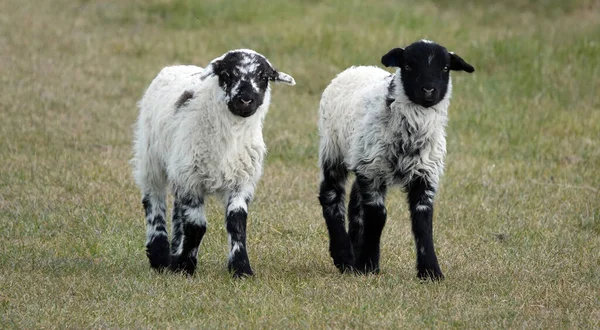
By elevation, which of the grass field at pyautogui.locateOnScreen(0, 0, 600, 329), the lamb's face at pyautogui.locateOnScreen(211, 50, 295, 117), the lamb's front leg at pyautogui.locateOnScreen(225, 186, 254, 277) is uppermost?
the lamb's face at pyautogui.locateOnScreen(211, 50, 295, 117)

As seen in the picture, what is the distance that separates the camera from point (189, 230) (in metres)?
8.70

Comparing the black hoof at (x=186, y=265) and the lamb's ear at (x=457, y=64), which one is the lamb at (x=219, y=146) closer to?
the black hoof at (x=186, y=265)

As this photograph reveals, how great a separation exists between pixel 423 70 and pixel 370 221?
1384 millimetres

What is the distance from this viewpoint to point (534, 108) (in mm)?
16703

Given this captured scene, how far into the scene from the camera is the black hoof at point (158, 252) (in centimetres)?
923

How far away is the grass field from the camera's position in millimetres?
7766

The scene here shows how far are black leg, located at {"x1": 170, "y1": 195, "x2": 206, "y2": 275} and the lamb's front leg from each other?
248mm

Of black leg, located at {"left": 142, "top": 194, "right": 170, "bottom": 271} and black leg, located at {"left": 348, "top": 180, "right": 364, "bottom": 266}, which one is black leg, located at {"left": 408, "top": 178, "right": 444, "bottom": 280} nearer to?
black leg, located at {"left": 348, "top": 180, "right": 364, "bottom": 266}

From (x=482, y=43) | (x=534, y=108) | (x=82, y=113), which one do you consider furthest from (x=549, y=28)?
(x=82, y=113)

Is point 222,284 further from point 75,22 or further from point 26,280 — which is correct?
point 75,22

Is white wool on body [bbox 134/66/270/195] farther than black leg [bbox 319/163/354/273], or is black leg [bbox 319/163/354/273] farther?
black leg [bbox 319/163/354/273]

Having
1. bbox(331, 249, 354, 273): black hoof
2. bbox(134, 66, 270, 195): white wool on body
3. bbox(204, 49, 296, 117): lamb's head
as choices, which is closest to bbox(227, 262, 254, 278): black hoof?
bbox(134, 66, 270, 195): white wool on body

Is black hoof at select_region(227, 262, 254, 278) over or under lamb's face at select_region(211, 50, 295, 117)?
under

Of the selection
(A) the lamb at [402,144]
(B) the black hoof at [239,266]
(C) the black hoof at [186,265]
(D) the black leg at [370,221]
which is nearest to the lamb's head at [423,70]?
(A) the lamb at [402,144]
